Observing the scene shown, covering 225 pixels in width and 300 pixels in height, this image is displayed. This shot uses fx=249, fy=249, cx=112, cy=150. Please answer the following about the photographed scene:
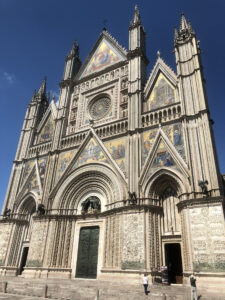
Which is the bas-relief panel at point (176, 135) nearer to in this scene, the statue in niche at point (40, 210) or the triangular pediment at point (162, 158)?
the triangular pediment at point (162, 158)

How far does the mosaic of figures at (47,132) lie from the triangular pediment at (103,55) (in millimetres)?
5915

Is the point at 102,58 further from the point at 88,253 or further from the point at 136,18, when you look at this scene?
the point at 88,253

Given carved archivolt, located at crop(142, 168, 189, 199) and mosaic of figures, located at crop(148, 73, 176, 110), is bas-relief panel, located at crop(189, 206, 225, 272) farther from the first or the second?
mosaic of figures, located at crop(148, 73, 176, 110)

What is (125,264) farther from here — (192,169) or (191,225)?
(192,169)

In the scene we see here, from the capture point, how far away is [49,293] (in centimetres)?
1207

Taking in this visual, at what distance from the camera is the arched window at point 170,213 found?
14925 millimetres

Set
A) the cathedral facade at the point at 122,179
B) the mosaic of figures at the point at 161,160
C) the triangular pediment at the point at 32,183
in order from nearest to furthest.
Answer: the cathedral facade at the point at 122,179 < the mosaic of figures at the point at 161,160 < the triangular pediment at the point at 32,183

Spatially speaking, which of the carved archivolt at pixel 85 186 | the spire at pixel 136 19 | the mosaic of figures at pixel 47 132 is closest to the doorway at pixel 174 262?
the carved archivolt at pixel 85 186

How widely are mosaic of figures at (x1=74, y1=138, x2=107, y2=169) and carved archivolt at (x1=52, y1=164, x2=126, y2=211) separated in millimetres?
515

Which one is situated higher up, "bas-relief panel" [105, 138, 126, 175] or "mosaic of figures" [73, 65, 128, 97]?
"mosaic of figures" [73, 65, 128, 97]

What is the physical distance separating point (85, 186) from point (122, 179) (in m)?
3.67

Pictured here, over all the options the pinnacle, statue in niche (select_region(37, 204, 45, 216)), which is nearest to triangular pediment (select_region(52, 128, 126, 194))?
statue in niche (select_region(37, 204, 45, 216))

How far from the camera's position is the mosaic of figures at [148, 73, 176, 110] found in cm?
1884

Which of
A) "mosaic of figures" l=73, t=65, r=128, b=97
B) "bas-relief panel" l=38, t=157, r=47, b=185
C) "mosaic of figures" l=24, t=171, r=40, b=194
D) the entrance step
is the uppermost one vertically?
"mosaic of figures" l=73, t=65, r=128, b=97
